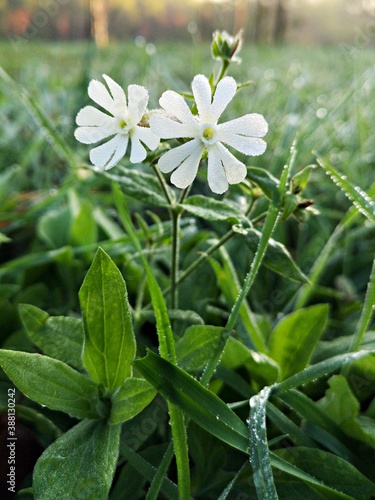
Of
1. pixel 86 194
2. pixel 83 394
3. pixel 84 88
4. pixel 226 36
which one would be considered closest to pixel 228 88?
pixel 226 36

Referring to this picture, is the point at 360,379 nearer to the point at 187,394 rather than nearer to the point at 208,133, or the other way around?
the point at 187,394

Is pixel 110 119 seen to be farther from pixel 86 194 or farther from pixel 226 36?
pixel 86 194

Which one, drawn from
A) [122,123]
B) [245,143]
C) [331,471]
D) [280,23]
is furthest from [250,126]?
[280,23]

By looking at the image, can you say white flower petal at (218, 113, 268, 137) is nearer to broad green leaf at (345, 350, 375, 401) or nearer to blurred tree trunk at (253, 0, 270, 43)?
broad green leaf at (345, 350, 375, 401)

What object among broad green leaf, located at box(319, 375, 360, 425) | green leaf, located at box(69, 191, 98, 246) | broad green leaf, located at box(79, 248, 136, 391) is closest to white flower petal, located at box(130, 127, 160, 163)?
broad green leaf, located at box(79, 248, 136, 391)

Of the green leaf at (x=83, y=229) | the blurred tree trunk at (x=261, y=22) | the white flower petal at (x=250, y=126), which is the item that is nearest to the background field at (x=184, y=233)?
the green leaf at (x=83, y=229)

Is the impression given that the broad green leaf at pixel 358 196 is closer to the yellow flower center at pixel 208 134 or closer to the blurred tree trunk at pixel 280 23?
the yellow flower center at pixel 208 134
